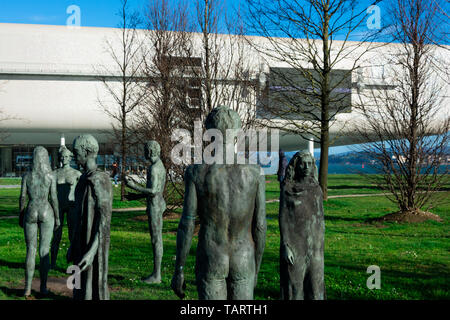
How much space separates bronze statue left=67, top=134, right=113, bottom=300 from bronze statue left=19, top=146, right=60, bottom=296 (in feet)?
7.39

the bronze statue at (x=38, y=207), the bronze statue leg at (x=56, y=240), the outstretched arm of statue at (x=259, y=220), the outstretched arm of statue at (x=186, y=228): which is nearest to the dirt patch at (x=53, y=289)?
the bronze statue at (x=38, y=207)

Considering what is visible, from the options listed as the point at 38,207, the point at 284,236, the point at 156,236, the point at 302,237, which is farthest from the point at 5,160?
the point at 302,237

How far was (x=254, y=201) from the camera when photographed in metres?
3.74

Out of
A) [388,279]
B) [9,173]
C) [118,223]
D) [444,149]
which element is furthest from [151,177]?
[9,173]

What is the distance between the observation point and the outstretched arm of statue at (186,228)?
370 cm

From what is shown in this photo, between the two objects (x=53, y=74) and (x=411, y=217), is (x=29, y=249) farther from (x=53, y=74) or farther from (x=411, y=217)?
(x=53, y=74)

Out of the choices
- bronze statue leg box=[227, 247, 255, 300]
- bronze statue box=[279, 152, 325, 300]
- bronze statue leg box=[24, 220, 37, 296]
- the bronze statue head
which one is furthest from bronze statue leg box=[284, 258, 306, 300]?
bronze statue leg box=[24, 220, 37, 296]

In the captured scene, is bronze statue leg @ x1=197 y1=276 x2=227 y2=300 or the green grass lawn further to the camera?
the green grass lawn

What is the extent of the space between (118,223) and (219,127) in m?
12.3

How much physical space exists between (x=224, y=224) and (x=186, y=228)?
13.6 inches

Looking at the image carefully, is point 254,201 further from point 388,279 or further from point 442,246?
point 442,246

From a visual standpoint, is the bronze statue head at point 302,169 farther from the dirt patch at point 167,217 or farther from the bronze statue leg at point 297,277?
the dirt patch at point 167,217

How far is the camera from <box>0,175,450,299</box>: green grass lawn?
22.6ft

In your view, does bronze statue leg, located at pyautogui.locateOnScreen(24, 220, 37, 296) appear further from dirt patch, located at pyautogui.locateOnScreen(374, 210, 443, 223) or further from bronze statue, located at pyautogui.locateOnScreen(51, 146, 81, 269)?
dirt patch, located at pyautogui.locateOnScreen(374, 210, 443, 223)
